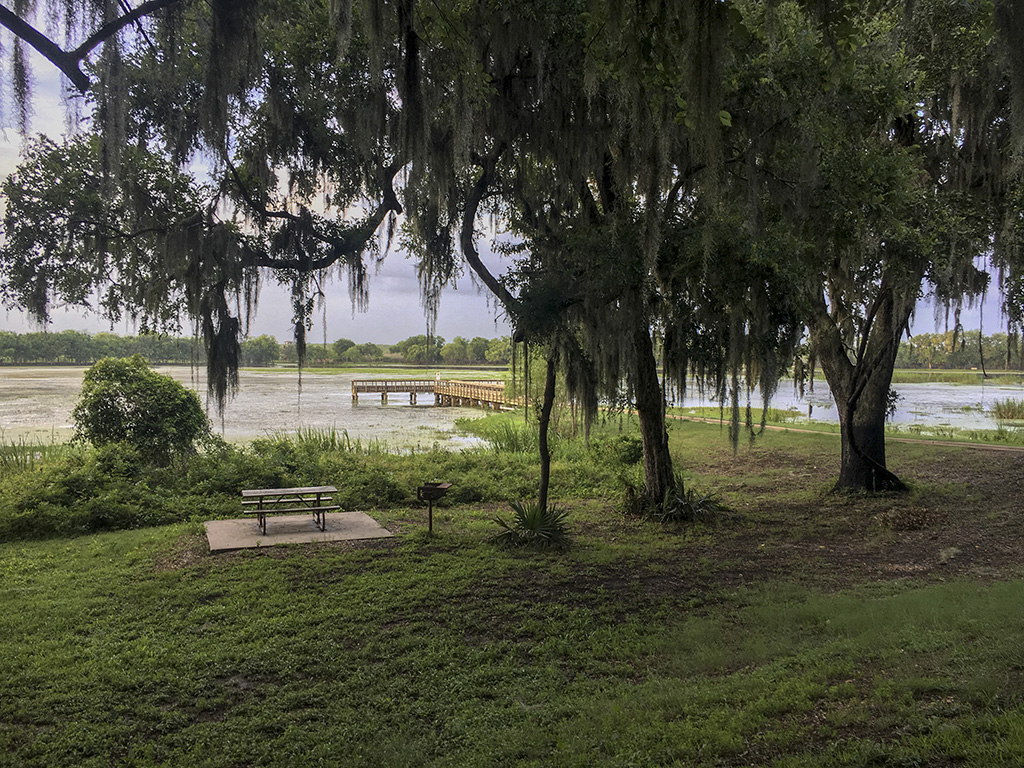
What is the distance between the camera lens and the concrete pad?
25.4 ft

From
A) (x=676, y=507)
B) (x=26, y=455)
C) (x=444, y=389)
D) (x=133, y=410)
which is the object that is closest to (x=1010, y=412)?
(x=676, y=507)

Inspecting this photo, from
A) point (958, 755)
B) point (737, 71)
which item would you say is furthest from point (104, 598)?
point (737, 71)

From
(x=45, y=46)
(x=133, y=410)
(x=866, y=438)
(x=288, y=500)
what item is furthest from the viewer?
(x=133, y=410)

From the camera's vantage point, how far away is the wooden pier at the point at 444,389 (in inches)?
1288

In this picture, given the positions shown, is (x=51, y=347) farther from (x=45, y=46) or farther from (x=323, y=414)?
(x=45, y=46)

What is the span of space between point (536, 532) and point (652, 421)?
2.61 meters

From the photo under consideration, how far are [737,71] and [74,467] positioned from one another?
10624 mm

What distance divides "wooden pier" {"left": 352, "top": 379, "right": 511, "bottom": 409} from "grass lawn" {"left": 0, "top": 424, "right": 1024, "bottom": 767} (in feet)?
78.9

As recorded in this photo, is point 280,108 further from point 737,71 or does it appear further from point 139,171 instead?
point 737,71

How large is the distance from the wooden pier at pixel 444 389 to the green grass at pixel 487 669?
25.4 meters

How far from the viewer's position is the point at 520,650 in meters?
4.71

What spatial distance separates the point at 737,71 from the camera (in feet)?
23.2

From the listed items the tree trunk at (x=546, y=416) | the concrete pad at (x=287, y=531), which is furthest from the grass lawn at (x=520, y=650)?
the tree trunk at (x=546, y=416)

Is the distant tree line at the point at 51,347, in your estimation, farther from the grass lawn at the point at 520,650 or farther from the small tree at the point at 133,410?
the grass lawn at the point at 520,650
